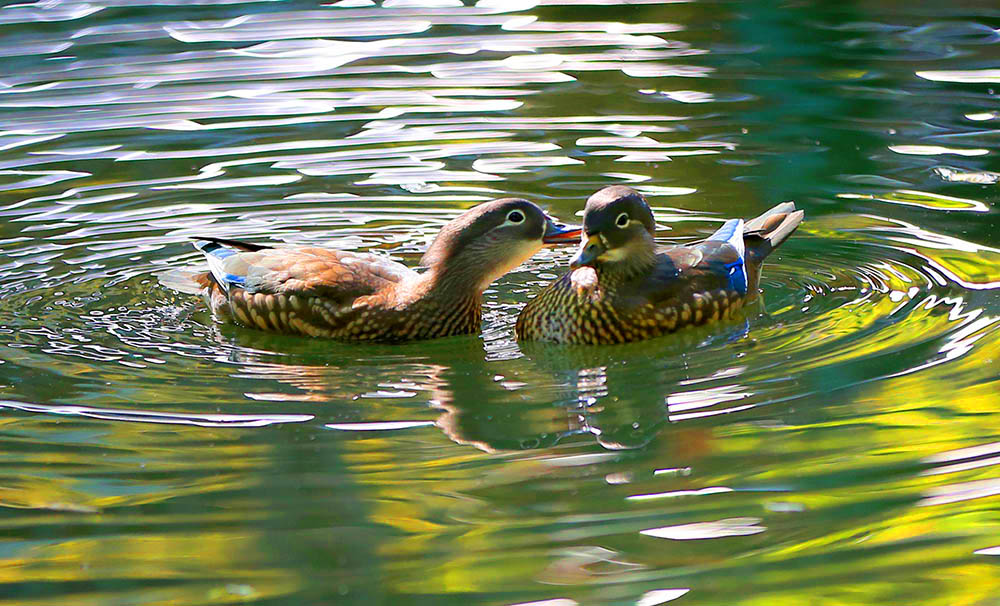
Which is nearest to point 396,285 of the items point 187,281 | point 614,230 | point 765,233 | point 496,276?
point 496,276

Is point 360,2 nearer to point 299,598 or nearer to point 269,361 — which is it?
point 269,361

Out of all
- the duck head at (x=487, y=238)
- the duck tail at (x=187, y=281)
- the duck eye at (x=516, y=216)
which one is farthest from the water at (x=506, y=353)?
the duck eye at (x=516, y=216)

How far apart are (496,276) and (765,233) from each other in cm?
158

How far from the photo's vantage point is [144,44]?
48.0ft

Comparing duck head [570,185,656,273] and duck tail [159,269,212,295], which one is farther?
duck tail [159,269,212,295]

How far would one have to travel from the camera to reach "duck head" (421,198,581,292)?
7.69 metres

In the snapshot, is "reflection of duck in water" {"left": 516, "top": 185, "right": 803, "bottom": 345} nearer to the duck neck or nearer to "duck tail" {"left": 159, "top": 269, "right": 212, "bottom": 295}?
the duck neck

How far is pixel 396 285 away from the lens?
7.77 m

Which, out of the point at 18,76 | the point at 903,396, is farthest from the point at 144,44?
the point at 903,396

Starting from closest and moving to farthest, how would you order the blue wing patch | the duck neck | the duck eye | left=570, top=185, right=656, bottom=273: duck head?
1. left=570, top=185, right=656, bottom=273: duck head
2. the duck neck
3. the duck eye
4. the blue wing patch

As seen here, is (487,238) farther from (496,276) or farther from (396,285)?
(396,285)

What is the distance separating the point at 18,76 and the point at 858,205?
7645 mm

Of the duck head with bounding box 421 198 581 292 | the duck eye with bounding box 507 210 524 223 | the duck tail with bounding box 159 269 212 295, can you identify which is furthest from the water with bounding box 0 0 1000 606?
the duck eye with bounding box 507 210 524 223

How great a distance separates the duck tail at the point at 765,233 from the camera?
26.8 feet
